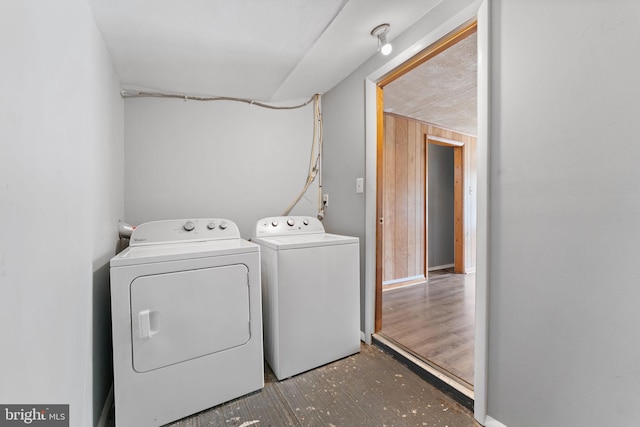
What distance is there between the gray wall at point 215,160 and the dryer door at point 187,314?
36.5 inches

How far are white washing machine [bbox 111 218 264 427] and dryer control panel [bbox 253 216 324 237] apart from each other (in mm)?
578

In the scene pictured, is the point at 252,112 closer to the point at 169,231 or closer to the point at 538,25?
the point at 169,231

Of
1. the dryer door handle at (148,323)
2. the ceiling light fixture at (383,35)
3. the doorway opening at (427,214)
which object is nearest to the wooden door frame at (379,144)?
the doorway opening at (427,214)

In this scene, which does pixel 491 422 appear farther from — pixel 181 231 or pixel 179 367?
pixel 181 231

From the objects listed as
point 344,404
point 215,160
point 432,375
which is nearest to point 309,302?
point 344,404

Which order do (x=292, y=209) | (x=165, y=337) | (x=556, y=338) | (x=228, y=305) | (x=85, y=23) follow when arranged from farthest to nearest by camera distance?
(x=292, y=209) → (x=228, y=305) → (x=165, y=337) → (x=85, y=23) → (x=556, y=338)

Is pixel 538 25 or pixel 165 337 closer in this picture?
pixel 538 25

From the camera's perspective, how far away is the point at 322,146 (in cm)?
253

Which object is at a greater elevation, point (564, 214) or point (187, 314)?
point (564, 214)

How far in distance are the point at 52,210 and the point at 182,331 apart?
80cm

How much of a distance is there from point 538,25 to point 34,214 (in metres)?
1.78

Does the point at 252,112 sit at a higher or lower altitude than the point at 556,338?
higher

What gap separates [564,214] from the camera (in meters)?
0.96

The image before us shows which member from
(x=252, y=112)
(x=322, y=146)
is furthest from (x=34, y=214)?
(x=322, y=146)
